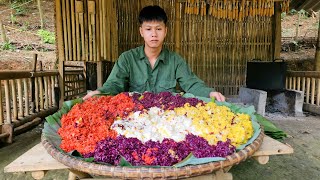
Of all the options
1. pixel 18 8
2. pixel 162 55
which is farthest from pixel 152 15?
pixel 18 8

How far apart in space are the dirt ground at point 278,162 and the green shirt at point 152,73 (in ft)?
4.16

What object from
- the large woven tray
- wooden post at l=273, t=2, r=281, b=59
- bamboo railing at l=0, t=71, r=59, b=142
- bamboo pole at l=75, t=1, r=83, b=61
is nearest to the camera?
the large woven tray

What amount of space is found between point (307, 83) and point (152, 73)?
475 centimetres

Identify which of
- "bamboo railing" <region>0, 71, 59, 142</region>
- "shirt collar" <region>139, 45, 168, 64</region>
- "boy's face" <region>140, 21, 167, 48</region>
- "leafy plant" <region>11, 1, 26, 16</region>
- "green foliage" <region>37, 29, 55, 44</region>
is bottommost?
"bamboo railing" <region>0, 71, 59, 142</region>

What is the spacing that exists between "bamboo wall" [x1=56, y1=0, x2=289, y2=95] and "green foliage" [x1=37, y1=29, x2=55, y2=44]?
29.7ft

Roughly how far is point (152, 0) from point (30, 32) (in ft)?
36.2

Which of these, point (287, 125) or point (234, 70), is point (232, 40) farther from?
point (287, 125)

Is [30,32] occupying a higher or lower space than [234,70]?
higher

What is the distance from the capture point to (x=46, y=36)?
46.0 feet

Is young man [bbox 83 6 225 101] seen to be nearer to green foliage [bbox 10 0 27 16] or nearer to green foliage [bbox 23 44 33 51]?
green foliage [bbox 23 44 33 51]

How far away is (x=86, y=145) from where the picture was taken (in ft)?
4.82

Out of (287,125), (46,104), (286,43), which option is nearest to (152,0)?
(46,104)

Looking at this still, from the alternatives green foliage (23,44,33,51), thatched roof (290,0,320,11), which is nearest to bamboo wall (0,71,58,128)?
thatched roof (290,0,320,11)

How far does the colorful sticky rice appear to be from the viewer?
1382 mm
